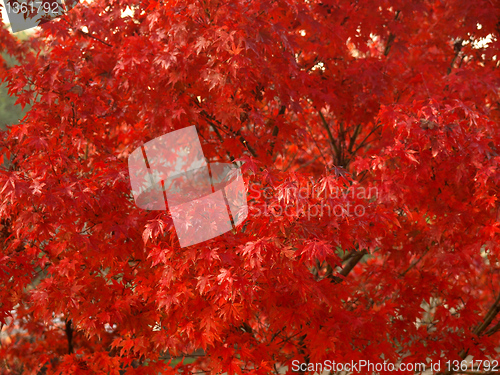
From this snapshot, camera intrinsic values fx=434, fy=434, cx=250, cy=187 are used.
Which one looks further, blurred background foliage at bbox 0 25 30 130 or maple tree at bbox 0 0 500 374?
blurred background foliage at bbox 0 25 30 130

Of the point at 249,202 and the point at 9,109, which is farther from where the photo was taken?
the point at 9,109

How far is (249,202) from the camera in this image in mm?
2869

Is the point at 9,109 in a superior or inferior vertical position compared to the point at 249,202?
superior

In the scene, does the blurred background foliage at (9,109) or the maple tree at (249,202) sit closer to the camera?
the maple tree at (249,202)

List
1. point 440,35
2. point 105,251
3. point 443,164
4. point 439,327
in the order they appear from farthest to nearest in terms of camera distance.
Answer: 1. point 440,35
2. point 439,327
3. point 443,164
4. point 105,251

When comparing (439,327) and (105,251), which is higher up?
(105,251)

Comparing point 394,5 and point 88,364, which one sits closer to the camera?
point 88,364

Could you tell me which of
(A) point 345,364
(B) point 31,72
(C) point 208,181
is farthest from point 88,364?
(B) point 31,72

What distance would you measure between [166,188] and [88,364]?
147 cm

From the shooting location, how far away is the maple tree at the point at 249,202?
104 inches

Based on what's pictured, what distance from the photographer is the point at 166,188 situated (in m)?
3.25

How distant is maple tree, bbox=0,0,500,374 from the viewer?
265 centimetres

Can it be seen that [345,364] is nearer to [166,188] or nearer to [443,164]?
[443,164]

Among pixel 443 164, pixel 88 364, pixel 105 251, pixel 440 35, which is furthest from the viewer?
pixel 440 35
